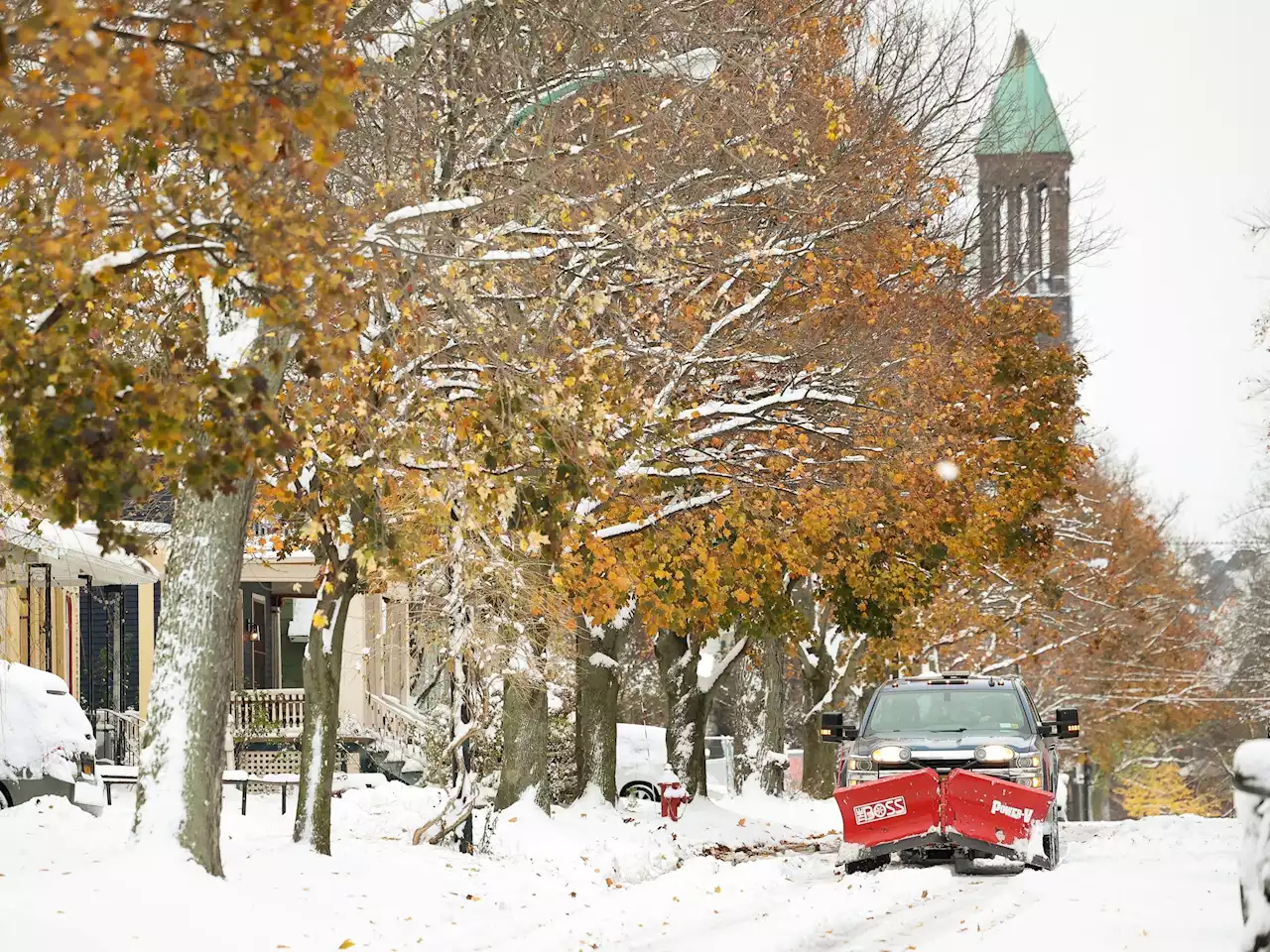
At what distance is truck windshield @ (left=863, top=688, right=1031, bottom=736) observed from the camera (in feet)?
57.4

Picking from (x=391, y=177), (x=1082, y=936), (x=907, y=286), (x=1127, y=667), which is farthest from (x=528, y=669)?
(x=1127, y=667)

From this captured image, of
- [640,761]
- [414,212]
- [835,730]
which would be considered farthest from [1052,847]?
[640,761]

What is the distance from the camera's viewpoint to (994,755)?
16281 mm

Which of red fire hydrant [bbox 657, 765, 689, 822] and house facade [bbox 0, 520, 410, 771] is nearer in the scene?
red fire hydrant [bbox 657, 765, 689, 822]

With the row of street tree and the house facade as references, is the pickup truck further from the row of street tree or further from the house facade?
the house facade

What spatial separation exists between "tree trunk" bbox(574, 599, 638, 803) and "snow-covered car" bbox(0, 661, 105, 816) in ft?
25.5

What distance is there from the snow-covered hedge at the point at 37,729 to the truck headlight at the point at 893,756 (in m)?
7.91

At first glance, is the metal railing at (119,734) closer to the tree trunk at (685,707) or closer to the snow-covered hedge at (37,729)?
the tree trunk at (685,707)

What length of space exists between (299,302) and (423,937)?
484 cm

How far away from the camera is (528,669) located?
17.7 metres

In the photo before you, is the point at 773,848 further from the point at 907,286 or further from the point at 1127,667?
the point at 1127,667

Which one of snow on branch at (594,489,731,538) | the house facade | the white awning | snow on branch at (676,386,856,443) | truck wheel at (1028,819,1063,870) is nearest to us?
truck wheel at (1028,819,1063,870)

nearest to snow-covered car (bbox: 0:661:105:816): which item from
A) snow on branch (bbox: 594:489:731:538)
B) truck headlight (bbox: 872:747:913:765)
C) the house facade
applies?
the house facade

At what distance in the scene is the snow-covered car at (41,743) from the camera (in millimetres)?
17609
